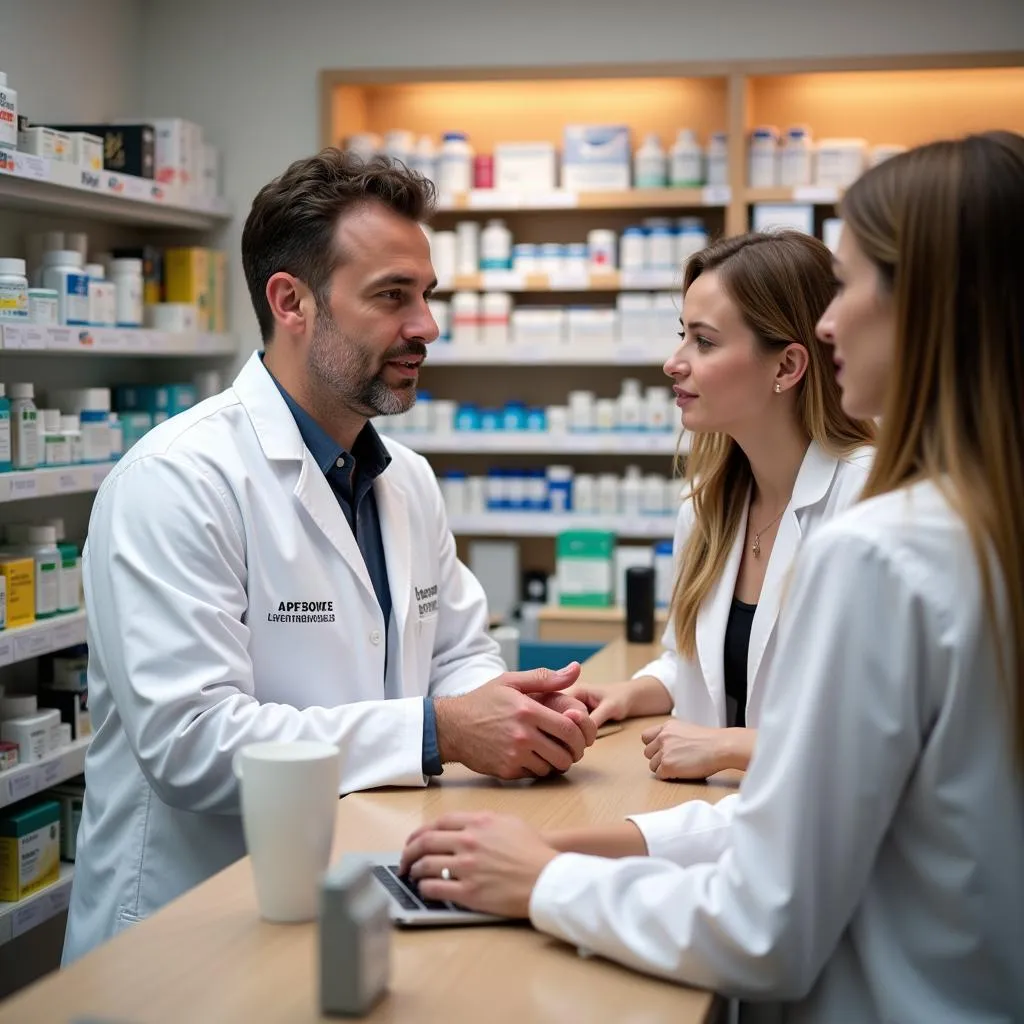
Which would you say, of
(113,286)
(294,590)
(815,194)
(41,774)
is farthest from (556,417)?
(294,590)

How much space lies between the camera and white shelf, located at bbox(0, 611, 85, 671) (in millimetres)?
3129

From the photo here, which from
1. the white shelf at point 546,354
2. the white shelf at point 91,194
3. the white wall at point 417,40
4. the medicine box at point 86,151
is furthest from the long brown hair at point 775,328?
the white wall at point 417,40

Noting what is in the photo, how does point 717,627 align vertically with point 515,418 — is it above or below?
below

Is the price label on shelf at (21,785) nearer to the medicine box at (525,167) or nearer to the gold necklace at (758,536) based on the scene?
the gold necklace at (758,536)

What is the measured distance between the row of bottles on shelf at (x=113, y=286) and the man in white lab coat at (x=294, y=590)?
1250 mm

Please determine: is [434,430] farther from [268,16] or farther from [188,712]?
[188,712]

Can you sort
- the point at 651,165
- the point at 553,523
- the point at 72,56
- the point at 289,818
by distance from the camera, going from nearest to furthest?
the point at 289,818, the point at 72,56, the point at 651,165, the point at 553,523

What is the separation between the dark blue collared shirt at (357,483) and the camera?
213cm

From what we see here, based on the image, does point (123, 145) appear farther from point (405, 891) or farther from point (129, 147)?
point (405, 891)

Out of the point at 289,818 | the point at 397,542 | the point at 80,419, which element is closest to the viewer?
the point at 289,818

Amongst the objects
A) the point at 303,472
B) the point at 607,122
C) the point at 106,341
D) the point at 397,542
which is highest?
the point at 607,122

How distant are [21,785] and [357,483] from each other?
1.57m

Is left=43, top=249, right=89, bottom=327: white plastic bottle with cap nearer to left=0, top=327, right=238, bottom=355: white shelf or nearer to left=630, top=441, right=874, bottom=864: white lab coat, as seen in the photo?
left=0, top=327, right=238, bottom=355: white shelf

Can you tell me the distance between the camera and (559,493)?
4742 millimetres
